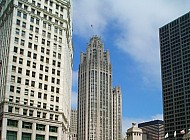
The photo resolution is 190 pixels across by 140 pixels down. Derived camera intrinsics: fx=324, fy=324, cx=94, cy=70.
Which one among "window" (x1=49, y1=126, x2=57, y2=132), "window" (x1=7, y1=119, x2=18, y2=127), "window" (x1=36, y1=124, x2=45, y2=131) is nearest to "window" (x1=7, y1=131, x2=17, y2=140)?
"window" (x1=7, y1=119, x2=18, y2=127)

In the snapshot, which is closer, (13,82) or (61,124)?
(13,82)

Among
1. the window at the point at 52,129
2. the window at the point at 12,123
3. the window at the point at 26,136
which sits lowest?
the window at the point at 26,136

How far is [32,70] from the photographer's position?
101 meters

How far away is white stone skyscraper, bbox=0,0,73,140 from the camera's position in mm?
94250

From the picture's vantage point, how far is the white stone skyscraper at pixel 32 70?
94.2m

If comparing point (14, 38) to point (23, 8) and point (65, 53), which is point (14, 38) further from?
point (65, 53)

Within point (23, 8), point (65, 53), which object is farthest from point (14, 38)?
point (65, 53)

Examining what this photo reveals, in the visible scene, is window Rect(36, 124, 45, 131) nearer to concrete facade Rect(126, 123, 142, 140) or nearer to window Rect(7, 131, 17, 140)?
window Rect(7, 131, 17, 140)

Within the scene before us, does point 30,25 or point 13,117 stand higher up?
point 30,25

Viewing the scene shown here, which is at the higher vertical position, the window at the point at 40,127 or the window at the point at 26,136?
the window at the point at 40,127

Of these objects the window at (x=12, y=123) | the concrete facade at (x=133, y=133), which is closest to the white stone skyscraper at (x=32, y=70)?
the window at (x=12, y=123)

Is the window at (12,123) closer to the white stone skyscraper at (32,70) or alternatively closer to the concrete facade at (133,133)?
the white stone skyscraper at (32,70)

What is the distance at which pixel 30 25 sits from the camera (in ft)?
344

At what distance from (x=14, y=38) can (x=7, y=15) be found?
12.5 meters
